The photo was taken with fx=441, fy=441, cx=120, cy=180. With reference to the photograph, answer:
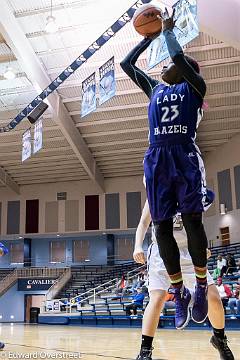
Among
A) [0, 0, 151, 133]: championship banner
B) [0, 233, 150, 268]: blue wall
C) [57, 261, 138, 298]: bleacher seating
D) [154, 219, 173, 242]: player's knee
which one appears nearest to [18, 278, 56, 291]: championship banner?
[57, 261, 138, 298]: bleacher seating

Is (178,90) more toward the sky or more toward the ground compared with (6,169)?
more toward the ground

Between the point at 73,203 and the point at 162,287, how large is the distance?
27860 mm

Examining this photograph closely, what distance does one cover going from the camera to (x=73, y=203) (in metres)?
30.7

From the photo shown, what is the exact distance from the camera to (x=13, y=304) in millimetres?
28844

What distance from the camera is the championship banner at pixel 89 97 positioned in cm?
1425

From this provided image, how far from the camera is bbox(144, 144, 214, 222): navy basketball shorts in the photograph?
2.39m

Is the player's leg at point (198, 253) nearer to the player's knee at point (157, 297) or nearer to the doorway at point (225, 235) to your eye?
the player's knee at point (157, 297)

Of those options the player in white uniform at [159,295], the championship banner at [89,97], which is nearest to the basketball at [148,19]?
Result: the player in white uniform at [159,295]

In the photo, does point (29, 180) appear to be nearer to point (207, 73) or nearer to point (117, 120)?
point (117, 120)

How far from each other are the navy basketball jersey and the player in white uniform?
0.55m

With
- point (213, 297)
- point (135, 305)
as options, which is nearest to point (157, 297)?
point (213, 297)

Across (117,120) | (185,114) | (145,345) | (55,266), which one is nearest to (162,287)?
(145,345)

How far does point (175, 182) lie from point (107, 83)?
11.6 metres

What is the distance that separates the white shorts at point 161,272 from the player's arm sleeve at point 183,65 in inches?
47.5
